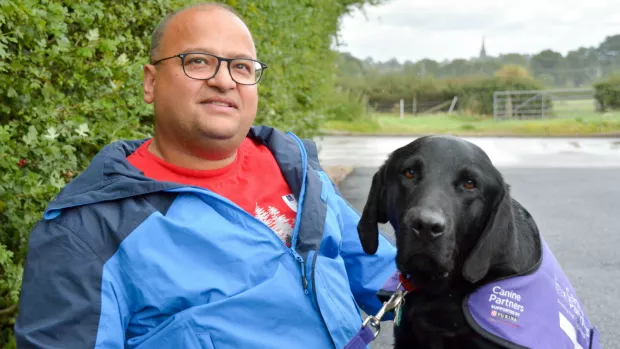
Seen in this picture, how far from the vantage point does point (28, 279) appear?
206 centimetres

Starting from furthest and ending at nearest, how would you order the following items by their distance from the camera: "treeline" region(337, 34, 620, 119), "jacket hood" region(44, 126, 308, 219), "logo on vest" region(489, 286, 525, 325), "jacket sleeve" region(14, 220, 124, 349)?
1. "treeline" region(337, 34, 620, 119)
2. "logo on vest" region(489, 286, 525, 325)
3. "jacket hood" region(44, 126, 308, 219)
4. "jacket sleeve" region(14, 220, 124, 349)

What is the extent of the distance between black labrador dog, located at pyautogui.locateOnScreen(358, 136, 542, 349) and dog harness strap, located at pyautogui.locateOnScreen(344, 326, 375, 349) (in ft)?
0.81

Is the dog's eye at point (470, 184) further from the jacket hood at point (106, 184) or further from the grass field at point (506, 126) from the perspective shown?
the grass field at point (506, 126)

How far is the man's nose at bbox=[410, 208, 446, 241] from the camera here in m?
2.22

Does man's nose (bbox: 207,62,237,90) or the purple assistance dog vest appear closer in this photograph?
the purple assistance dog vest

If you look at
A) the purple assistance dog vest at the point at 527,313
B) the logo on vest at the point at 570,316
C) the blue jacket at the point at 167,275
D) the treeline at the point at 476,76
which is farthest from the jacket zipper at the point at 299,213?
the treeline at the point at 476,76

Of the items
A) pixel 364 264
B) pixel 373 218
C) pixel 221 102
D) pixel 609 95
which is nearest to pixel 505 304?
pixel 373 218

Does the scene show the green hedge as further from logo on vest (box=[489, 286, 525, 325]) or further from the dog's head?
logo on vest (box=[489, 286, 525, 325])

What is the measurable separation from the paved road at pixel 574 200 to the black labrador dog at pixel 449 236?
2212 millimetres

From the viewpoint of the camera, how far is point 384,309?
2.41 m

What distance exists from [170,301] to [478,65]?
128 feet

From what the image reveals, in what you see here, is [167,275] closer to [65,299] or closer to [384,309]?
[65,299]

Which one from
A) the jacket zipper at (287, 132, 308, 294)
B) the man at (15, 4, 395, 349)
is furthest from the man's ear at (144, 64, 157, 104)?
the jacket zipper at (287, 132, 308, 294)

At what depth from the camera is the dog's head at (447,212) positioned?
7.49ft
